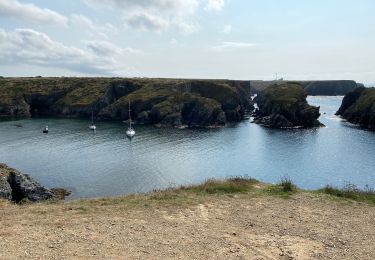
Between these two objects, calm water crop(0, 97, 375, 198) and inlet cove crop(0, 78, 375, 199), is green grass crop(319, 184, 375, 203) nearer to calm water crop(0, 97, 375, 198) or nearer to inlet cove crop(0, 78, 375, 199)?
inlet cove crop(0, 78, 375, 199)

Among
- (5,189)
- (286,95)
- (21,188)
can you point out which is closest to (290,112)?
(286,95)

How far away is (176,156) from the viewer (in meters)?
99.0

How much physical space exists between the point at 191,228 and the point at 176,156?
7729cm

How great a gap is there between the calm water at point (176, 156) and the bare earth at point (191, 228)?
3961 centimetres

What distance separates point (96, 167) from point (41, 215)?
6094 centimetres

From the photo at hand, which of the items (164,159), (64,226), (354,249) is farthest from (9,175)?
(164,159)

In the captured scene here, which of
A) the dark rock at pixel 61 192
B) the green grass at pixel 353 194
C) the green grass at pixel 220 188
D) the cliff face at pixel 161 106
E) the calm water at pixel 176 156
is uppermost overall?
the green grass at pixel 220 188

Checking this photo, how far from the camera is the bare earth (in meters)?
18.5

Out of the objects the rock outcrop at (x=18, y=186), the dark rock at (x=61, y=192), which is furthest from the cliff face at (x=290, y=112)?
the rock outcrop at (x=18, y=186)

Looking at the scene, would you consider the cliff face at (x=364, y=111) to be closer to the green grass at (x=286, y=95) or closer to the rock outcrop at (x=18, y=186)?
the green grass at (x=286, y=95)

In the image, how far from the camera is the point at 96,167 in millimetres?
83438

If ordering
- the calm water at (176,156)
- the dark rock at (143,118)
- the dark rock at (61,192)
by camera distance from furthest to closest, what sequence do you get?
1. the dark rock at (143,118)
2. the calm water at (176,156)
3. the dark rock at (61,192)

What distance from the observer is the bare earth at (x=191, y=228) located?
18.5 meters

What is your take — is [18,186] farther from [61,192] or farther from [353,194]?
[353,194]
